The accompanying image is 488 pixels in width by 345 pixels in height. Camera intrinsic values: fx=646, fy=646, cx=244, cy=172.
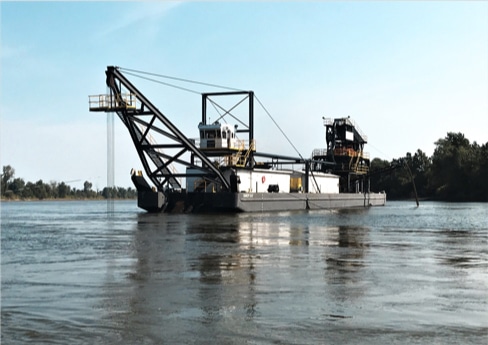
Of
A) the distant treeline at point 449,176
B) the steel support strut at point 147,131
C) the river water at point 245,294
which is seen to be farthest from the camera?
the distant treeline at point 449,176

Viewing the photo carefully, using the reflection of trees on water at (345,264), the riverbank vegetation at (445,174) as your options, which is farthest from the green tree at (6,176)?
the reflection of trees on water at (345,264)

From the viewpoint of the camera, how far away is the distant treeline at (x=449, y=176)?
411ft

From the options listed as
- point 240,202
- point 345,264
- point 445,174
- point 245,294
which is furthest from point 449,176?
point 245,294

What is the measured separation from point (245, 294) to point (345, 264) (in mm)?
5520

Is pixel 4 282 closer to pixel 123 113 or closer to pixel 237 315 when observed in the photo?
pixel 237 315

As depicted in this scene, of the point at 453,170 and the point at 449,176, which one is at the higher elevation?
the point at 453,170

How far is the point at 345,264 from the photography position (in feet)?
56.4

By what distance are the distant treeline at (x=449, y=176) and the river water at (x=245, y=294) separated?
9533cm

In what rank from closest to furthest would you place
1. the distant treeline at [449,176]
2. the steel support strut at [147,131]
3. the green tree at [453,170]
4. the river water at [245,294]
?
the river water at [245,294] → the steel support strut at [147,131] → the distant treeline at [449,176] → the green tree at [453,170]

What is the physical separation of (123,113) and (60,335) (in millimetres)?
42271

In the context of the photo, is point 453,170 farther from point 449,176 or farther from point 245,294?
point 245,294

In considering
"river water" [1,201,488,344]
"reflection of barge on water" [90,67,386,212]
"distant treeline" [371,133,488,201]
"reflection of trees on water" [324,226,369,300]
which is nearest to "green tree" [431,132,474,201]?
"distant treeline" [371,133,488,201]

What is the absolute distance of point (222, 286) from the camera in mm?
13297

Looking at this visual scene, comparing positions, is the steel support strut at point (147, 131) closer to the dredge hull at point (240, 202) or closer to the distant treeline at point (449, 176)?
the dredge hull at point (240, 202)
